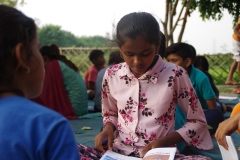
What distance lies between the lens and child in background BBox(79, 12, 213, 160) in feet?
5.90

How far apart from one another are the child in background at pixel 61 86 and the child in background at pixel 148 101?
84.2 inches

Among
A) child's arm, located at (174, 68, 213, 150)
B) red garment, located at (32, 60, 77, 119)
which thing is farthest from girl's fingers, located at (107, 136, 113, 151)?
red garment, located at (32, 60, 77, 119)

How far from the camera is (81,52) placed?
35.9 feet

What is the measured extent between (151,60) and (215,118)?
1362mm

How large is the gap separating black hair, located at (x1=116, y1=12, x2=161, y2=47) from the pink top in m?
0.15

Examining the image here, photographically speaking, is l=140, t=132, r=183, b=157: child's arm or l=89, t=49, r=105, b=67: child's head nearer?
l=140, t=132, r=183, b=157: child's arm

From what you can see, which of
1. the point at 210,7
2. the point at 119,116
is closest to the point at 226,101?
the point at 119,116

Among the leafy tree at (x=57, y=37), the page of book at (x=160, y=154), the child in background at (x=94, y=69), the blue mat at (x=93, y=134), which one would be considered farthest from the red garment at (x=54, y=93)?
the leafy tree at (x=57, y=37)

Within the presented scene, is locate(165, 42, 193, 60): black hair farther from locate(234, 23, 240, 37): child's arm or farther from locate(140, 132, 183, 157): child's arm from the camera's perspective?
locate(234, 23, 240, 37): child's arm

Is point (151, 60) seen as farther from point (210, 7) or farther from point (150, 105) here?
point (210, 7)

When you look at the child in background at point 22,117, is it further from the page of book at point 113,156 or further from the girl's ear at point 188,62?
the girl's ear at point 188,62

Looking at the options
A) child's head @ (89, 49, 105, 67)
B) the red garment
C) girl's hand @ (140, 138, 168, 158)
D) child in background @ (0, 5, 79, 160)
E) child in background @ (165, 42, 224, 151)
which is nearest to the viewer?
child in background @ (0, 5, 79, 160)

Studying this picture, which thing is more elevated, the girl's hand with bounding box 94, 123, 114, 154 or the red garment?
the girl's hand with bounding box 94, 123, 114, 154

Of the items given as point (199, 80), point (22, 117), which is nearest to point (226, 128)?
point (22, 117)
